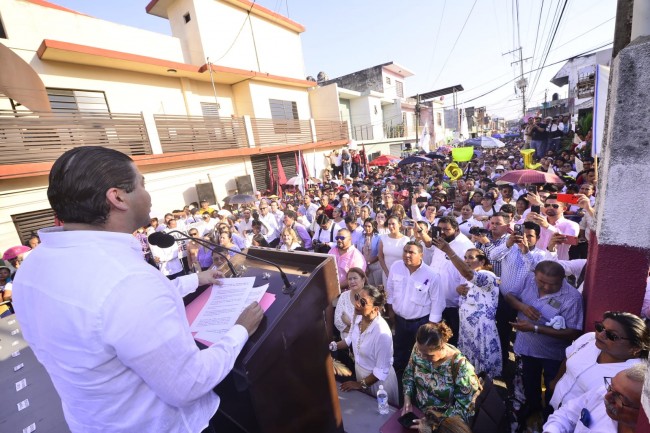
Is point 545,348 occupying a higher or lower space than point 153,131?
lower

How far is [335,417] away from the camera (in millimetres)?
1783

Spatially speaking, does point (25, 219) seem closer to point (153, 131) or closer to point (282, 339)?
point (153, 131)

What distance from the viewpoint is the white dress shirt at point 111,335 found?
90cm

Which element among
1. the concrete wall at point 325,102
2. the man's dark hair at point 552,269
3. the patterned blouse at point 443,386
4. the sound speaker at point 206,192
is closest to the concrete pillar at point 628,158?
the patterned blouse at point 443,386

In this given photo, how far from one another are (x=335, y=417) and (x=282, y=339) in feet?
2.54

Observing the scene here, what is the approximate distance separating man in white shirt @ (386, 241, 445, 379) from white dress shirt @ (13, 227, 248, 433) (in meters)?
2.98

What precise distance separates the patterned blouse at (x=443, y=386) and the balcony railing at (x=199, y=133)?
11849 mm

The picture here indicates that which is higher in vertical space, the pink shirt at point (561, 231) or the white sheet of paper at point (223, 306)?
the white sheet of paper at point (223, 306)

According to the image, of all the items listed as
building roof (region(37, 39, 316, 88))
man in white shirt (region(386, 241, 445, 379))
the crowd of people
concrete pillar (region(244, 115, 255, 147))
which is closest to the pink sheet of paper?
the crowd of people

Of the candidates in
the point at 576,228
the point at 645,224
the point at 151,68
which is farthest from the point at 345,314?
the point at 151,68

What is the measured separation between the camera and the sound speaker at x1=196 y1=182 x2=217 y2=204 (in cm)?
1273

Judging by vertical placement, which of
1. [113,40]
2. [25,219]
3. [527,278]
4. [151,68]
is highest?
[113,40]

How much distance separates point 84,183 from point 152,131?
11.9 m

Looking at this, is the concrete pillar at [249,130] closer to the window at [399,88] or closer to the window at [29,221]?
the window at [29,221]
